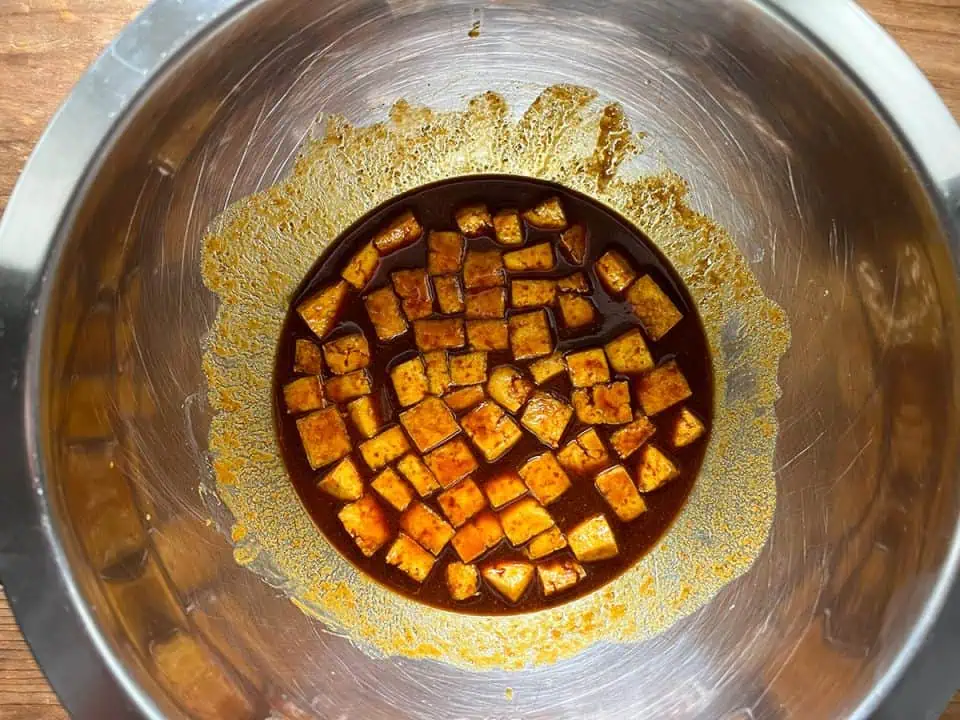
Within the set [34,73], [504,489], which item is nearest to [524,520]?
[504,489]

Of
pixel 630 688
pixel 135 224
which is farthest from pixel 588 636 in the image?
pixel 135 224

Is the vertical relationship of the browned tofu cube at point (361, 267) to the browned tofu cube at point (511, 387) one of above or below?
above

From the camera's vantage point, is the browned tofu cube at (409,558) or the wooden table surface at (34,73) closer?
the wooden table surface at (34,73)

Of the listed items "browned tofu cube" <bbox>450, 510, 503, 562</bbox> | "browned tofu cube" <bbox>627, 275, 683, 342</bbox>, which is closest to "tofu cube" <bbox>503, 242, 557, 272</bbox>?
"browned tofu cube" <bbox>627, 275, 683, 342</bbox>

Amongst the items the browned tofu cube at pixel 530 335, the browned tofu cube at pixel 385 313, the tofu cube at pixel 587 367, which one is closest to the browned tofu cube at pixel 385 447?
the browned tofu cube at pixel 385 313

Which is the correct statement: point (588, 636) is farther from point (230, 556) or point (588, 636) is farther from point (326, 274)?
point (326, 274)

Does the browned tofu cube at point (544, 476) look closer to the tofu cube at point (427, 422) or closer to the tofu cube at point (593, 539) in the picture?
the tofu cube at point (593, 539)

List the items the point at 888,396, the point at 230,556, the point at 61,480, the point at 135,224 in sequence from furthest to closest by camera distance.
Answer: the point at 230,556 < the point at 888,396 < the point at 135,224 < the point at 61,480
